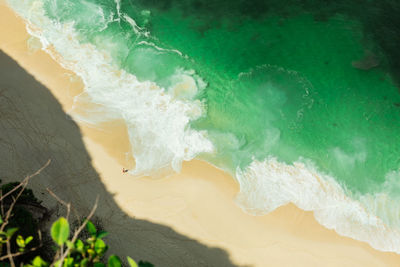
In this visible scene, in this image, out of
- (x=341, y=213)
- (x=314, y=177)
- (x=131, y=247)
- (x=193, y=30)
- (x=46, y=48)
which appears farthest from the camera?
(x=193, y=30)

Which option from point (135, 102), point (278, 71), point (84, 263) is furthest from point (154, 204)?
point (278, 71)

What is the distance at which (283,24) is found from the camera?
16812 mm

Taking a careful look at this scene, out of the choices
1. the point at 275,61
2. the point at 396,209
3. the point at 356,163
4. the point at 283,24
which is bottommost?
the point at 396,209

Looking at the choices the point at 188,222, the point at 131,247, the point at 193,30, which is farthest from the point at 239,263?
the point at 193,30

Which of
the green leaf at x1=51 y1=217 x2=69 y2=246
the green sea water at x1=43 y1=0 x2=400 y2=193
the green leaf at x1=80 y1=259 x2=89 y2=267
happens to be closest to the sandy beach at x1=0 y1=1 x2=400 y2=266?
the green sea water at x1=43 y1=0 x2=400 y2=193

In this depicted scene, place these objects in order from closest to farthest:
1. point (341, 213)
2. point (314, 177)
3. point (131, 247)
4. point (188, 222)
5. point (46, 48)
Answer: point (131, 247), point (188, 222), point (341, 213), point (314, 177), point (46, 48)

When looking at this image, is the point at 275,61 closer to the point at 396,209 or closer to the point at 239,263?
the point at 396,209

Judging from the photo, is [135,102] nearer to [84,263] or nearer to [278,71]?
[278,71]

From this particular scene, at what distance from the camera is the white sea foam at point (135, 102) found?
40.7ft

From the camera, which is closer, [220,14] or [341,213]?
[341,213]

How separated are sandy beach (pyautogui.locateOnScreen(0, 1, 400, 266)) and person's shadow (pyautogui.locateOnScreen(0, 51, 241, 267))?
3 centimetres

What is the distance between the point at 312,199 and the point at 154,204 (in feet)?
18.0

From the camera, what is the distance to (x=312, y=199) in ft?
38.5

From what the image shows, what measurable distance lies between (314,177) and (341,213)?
1556mm
